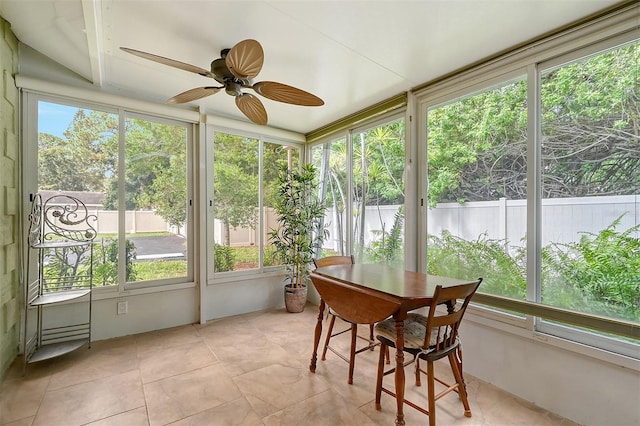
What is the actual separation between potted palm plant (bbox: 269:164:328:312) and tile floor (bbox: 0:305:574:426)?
0.96 m

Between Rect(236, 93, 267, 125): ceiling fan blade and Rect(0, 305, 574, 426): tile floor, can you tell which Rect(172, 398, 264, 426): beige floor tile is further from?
Rect(236, 93, 267, 125): ceiling fan blade

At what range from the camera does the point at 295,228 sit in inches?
136

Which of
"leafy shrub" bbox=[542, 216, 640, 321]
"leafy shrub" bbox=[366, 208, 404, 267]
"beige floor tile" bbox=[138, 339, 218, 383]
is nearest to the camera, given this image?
"leafy shrub" bbox=[542, 216, 640, 321]

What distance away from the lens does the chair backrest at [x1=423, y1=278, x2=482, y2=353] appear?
140 centimetres

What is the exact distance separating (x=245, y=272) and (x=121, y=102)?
2.14m

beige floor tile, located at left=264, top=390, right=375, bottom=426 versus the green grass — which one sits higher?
the green grass

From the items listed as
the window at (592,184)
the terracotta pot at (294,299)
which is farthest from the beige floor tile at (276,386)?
the window at (592,184)

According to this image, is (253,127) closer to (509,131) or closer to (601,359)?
(509,131)

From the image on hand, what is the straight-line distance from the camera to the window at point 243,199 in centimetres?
326

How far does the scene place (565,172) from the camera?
1745 mm

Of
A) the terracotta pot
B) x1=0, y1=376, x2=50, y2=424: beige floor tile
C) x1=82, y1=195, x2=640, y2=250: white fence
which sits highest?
x1=82, y1=195, x2=640, y2=250: white fence

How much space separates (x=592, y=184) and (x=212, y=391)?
8.65ft

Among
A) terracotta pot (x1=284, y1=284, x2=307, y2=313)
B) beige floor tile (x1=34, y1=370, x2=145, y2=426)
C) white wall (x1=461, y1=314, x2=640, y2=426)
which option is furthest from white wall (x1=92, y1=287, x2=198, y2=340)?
white wall (x1=461, y1=314, x2=640, y2=426)

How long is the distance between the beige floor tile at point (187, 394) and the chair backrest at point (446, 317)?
1.26m
